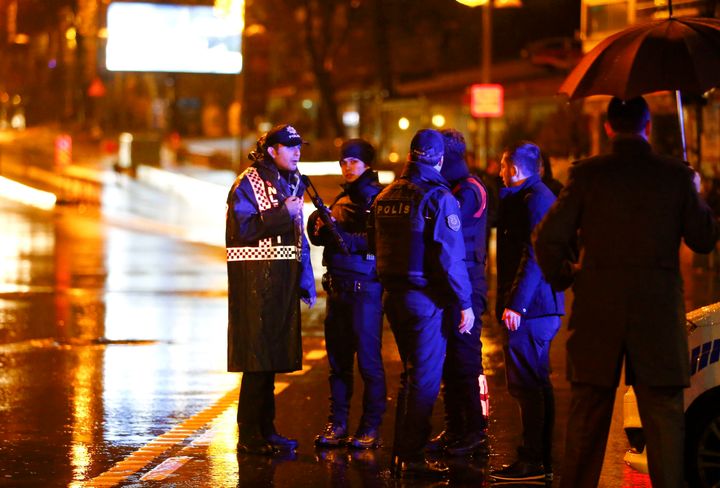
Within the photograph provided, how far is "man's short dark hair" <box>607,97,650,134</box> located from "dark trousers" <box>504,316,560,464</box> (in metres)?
1.66

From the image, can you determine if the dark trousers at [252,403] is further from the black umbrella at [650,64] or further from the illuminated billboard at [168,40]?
the illuminated billboard at [168,40]

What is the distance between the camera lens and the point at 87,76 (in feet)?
238

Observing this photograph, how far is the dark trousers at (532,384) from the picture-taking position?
717 cm

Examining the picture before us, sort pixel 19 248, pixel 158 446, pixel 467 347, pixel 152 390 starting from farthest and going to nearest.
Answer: pixel 19 248, pixel 152 390, pixel 158 446, pixel 467 347

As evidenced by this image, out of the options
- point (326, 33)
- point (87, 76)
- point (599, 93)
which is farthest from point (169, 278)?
point (87, 76)

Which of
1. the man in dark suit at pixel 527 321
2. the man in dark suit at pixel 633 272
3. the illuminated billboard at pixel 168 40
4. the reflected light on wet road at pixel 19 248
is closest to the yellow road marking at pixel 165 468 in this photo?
the man in dark suit at pixel 527 321

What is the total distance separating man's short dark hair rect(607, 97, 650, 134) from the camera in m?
5.75

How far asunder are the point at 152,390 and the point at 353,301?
2787 mm

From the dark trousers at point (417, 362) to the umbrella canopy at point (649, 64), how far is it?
1.41 meters

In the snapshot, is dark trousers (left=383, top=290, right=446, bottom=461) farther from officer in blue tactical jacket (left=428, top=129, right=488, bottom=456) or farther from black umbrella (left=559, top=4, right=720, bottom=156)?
black umbrella (left=559, top=4, right=720, bottom=156)

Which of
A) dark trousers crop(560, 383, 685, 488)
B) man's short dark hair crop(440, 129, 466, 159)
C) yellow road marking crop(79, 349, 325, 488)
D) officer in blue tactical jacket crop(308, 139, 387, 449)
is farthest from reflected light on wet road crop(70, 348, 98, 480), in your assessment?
dark trousers crop(560, 383, 685, 488)

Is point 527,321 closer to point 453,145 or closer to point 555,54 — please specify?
point 453,145

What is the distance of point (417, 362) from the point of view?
23.5 feet

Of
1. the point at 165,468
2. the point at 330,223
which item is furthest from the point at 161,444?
the point at 330,223
